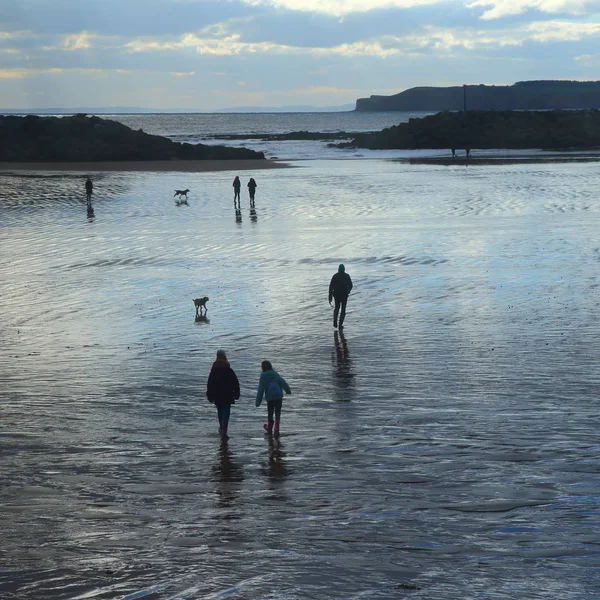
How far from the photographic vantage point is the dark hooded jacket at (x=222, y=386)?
13141 millimetres

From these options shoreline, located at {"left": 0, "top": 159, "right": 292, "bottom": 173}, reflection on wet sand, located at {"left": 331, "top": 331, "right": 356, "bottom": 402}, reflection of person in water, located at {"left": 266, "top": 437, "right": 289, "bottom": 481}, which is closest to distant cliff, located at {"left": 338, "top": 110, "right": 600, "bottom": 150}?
shoreline, located at {"left": 0, "top": 159, "right": 292, "bottom": 173}

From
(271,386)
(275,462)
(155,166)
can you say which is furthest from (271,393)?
(155,166)

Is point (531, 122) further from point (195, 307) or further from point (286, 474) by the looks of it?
point (286, 474)

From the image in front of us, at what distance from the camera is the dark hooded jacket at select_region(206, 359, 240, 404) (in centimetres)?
1314

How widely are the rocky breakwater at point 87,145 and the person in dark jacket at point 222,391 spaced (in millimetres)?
83622

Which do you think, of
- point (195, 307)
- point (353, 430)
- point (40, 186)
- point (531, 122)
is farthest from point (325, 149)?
point (353, 430)

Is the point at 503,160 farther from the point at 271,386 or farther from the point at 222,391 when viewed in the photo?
the point at 222,391

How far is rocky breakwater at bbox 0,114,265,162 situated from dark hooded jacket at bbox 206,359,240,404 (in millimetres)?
83618

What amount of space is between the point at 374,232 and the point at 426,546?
27399 millimetres

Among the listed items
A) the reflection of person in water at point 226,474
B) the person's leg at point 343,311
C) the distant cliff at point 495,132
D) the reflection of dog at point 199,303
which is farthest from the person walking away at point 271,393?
the distant cliff at point 495,132

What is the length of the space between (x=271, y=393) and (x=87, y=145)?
3628 inches

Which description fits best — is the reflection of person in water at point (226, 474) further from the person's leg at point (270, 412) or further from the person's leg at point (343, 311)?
the person's leg at point (343, 311)

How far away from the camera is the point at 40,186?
63.0m

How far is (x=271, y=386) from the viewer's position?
43.5 feet
